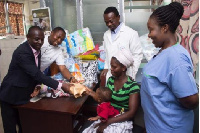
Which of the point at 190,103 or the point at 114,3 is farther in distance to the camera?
the point at 114,3

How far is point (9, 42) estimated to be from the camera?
382 centimetres

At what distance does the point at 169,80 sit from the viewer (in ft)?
2.97

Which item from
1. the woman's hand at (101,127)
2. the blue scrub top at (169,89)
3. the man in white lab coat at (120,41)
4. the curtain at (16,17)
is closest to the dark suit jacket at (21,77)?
the woman's hand at (101,127)

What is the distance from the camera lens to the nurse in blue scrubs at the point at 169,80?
87 cm

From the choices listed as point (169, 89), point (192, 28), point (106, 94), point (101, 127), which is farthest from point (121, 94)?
point (192, 28)

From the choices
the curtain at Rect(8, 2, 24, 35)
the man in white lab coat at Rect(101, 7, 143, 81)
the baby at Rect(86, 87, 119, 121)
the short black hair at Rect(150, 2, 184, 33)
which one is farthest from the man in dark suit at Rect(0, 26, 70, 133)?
the curtain at Rect(8, 2, 24, 35)

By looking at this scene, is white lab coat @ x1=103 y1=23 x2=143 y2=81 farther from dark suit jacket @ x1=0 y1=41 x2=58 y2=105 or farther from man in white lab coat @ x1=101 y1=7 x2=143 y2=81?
dark suit jacket @ x1=0 y1=41 x2=58 y2=105

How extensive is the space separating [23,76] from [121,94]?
3.18 feet

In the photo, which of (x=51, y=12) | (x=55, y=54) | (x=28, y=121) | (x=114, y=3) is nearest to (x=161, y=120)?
(x=28, y=121)

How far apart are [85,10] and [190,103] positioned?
2620 mm

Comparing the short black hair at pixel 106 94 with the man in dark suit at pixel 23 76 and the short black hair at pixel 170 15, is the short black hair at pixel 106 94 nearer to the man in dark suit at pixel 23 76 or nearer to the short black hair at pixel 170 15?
the man in dark suit at pixel 23 76

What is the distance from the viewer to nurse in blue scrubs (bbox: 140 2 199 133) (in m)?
0.87

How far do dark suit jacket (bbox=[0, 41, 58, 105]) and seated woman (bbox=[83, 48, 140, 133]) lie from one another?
1.91 feet

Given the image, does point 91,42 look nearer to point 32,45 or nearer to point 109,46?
point 109,46
